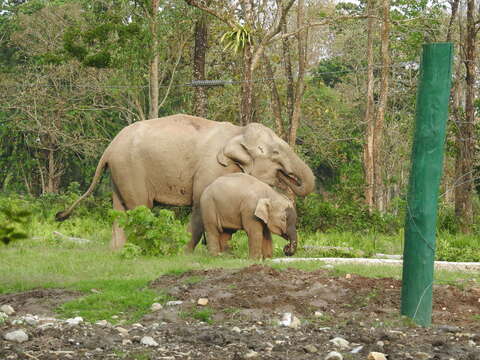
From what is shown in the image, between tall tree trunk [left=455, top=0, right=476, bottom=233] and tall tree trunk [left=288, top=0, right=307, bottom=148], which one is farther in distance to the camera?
tall tree trunk [left=288, top=0, right=307, bottom=148]

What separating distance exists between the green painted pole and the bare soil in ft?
1.39

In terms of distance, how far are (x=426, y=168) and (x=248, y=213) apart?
17.8 ft

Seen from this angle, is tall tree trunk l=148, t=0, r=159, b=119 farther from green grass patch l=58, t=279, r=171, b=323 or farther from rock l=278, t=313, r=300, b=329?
rock l=278, t=313, r=300, b=329

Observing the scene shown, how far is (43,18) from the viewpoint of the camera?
27.0 metres

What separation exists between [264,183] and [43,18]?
55.4 feet

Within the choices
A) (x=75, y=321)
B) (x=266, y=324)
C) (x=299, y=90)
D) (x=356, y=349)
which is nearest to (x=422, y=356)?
(x=356, y=349)

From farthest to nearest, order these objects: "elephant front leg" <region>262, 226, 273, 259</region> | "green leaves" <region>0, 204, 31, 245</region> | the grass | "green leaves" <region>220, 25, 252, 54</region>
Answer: "green leaves" <region>220, 25, 252, 54</region>, "elephant front leg" <region>262, 226, 273, 259</region>, the grass, "green leaves" <region>0, 204, 31, 245</region>

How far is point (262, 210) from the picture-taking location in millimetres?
11898

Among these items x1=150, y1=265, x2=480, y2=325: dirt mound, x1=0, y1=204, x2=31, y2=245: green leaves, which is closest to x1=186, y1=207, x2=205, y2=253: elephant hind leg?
x1=150, y1=265, x2=480, y2=325: dirt mound

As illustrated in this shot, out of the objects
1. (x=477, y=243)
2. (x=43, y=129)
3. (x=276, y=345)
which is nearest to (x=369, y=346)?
(x=276, y=345)

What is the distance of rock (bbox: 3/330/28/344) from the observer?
20.3 ft

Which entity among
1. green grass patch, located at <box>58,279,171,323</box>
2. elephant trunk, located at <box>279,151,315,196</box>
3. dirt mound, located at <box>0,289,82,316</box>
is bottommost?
dirt mound, located at <box>0,289,82,316</box>

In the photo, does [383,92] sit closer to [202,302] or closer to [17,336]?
[202,302]

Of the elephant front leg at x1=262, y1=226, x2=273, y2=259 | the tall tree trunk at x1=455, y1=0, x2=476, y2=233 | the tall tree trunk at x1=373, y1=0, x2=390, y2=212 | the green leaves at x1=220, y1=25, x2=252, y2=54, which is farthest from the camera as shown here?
the tall tree trunk at x1=373, y1=0, x2=390, y2=212
